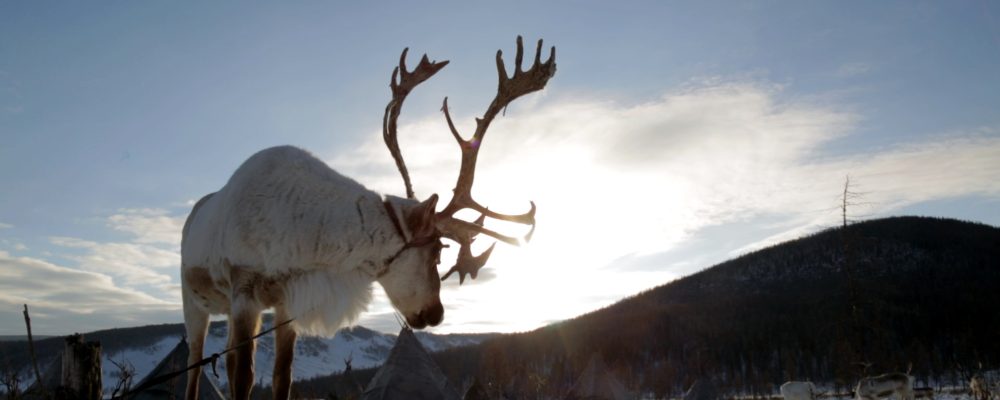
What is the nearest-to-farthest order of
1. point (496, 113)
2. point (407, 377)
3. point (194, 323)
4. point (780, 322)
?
point (194, 323)
point (496, 113)
point (407, 377)
point (780, 322)

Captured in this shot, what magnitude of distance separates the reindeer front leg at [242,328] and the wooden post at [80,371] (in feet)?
9.30

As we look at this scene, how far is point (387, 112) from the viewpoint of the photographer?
311 inches

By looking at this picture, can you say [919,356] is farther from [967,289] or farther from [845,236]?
[845,236]

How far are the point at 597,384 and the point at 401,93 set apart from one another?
11.6m

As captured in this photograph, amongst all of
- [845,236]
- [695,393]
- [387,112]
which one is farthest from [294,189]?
[845,236]

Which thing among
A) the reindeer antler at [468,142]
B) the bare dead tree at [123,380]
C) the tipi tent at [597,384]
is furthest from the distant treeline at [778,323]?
the bare dead tree at [123,380]

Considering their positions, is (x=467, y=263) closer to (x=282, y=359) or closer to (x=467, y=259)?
(x=467, y=259)

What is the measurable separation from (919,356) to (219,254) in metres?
110

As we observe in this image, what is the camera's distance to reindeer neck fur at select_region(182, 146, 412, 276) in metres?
5.73

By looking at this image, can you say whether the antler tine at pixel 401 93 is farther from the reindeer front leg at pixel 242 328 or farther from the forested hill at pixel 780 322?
the forested hill at pixel 780 322

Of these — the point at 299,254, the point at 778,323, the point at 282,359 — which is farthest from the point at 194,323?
the point at 778,323

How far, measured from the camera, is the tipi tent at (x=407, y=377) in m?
7.57

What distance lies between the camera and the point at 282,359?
6066 mm

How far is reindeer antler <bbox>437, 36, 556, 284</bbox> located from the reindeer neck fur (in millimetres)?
678
